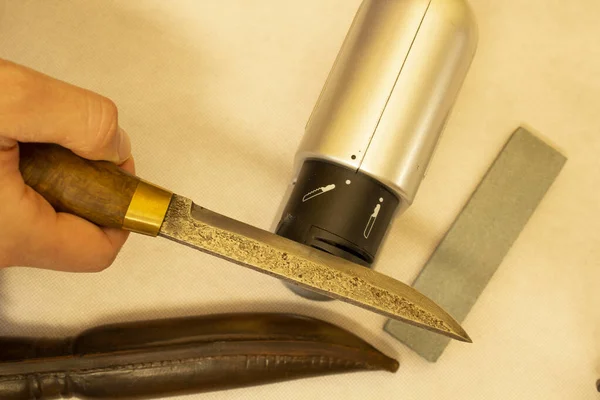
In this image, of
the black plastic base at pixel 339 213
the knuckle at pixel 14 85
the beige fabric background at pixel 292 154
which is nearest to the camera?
the knuckle at pixel 14 85

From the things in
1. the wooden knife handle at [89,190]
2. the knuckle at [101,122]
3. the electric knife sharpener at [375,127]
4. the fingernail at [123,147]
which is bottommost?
the wooden knife handle at [89,190]

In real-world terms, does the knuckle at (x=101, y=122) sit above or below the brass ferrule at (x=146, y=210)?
above

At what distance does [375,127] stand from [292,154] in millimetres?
200

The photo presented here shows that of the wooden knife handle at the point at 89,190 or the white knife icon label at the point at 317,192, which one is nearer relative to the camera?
the wooden knife handle at the point at 89,190

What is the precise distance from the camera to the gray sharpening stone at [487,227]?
681 millimetres

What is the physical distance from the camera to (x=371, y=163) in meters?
0.53

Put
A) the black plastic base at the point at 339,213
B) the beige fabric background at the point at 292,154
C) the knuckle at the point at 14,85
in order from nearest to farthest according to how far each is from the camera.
→ the knuckle at the point at 14,85 < the black plastic base at the point at 339,213 < the beige fabric background at the point at 292,154

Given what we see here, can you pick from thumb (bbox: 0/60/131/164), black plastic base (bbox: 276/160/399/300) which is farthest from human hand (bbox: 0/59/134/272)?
black plastic base (bbox: 276/160/399/300)

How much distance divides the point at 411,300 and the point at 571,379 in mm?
356

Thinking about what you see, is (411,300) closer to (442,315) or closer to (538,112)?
(442,315)

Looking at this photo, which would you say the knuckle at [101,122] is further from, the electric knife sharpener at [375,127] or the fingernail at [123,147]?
the electric knife sharpener at [375,127]

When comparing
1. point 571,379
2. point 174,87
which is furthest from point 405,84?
point 571,379

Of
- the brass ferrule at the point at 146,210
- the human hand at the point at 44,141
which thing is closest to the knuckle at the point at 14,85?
the human hand at the point at 44,141

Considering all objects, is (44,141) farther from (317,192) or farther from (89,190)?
(317,192)
